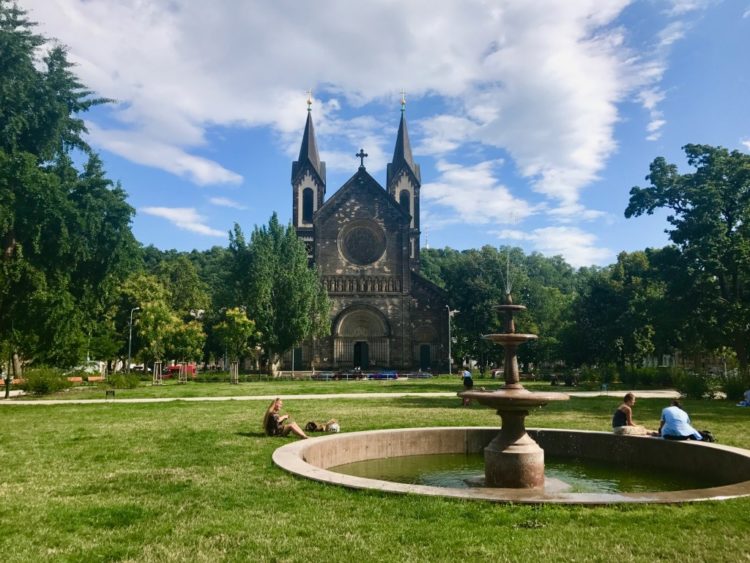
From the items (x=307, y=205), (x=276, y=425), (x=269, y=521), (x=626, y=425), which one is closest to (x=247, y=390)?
(x=276, y=425)

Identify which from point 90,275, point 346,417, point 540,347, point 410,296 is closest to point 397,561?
point 346,417

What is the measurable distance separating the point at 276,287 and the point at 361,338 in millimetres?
10490

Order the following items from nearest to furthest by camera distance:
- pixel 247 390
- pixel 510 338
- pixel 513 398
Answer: pixel 513 398, pixel 510 338, pixel 247 390

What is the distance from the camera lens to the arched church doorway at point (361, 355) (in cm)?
5712

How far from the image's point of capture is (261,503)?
743cm

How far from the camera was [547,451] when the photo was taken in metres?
13.0

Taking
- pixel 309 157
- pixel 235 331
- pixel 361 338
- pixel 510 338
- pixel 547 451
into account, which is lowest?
pixel 547 451

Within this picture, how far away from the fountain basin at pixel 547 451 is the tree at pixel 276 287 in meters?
37.7

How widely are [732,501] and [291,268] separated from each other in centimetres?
4547

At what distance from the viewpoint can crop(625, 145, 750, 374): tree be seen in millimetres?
30984

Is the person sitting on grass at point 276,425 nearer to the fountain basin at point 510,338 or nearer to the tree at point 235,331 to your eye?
the fountain basin at point 510,338

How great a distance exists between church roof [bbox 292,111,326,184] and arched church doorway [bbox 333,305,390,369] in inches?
633

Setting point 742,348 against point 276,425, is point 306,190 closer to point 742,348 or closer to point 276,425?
point 742,348

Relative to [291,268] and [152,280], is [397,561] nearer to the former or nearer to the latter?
[291,268]
